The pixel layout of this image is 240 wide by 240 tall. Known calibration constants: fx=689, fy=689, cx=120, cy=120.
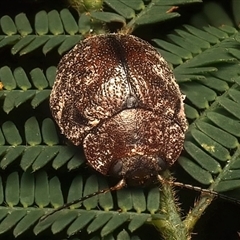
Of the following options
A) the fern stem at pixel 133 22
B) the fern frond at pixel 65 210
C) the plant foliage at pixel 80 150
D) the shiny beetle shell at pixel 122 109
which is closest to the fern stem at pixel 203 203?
the plant foliage at pixel 80 150

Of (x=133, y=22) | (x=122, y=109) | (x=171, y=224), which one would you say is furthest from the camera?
(x=133, y=22)

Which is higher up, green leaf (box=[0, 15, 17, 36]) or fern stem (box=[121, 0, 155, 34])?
fern stem (box=[121, 0, 155, 34])

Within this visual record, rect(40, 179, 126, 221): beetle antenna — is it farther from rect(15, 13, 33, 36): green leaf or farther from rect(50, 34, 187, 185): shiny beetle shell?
rect(15, 13, 33, 36): green leaf

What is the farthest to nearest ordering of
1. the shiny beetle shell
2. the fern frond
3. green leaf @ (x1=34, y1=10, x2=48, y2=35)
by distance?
1. green leaf @ (x1=34, y1=10, x2=48, y2=35)
2. the shiny beetle shell
3. the fern frond

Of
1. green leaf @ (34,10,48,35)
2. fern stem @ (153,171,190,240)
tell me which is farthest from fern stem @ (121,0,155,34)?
fern stem @ (153,171,190,240)

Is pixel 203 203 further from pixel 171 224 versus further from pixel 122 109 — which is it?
pixel 122 109

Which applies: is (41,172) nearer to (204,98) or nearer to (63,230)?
(63,230)

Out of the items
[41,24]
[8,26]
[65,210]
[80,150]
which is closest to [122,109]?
[80,150]

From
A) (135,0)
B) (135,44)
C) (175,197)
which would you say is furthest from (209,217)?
(135,0)
